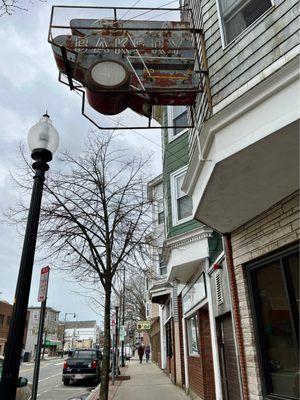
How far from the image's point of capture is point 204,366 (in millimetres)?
10117

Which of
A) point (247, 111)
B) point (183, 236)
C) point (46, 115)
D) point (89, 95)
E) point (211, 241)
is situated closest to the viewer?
point (247, 111)

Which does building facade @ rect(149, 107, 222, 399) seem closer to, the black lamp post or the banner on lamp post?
the banner on lamp post

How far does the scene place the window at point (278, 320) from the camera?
523cm

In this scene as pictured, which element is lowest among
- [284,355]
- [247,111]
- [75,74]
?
[284,355]

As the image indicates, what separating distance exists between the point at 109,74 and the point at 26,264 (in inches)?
126

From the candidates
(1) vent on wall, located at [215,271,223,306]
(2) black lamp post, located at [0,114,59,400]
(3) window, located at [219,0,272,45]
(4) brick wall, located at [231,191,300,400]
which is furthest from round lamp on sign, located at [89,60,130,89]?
(1) vent on wall, located at [215,271,223,306]

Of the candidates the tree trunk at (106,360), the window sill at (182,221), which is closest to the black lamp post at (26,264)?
the tree trunk at (106,360)

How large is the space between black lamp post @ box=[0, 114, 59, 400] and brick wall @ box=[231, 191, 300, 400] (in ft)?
10.7

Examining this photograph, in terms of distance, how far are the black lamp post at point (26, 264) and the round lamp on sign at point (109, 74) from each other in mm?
1155

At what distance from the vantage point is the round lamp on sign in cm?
573

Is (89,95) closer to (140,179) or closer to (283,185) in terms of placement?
(283,185)

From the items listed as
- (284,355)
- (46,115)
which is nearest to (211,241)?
(284,355)

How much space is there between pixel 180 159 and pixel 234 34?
20.6 feet

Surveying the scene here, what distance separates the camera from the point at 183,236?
10625mm
